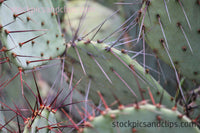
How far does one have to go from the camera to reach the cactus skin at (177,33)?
1.01m

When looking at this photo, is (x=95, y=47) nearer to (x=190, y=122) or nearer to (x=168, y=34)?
(x=168, y=34)

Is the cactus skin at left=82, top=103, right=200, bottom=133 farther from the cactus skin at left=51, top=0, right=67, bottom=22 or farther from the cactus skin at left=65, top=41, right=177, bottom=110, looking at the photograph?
the cactus skin at left=51, top=0, right=67, bottom=22

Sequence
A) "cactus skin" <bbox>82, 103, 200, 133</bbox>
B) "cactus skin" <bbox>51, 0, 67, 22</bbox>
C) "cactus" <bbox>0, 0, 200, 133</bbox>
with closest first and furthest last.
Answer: "cactus skin" <bbox>82, 103, 200, 133</bbox> → "cactus" <bbox>0, 0, 200, 133</bbox> → "cactus skin" <bbox>51, 0, 67, 22</bbox>

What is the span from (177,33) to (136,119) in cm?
52

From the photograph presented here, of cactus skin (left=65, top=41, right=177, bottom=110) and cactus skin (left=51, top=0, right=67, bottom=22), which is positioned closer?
cactus skin (left=65, top=41, right=177, bottom=110)

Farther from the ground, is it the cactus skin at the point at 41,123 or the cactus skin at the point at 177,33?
the cactus skin at the point at 177,33

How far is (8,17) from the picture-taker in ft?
3.45

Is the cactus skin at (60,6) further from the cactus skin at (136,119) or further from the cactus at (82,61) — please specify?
the cactus skin at (136,119)

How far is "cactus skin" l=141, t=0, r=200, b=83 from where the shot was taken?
1015 mm

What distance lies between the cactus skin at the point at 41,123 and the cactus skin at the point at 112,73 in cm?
27

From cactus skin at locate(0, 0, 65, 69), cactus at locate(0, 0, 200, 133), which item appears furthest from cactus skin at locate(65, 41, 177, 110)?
cactus skin at locate(0, 0, 65, 69)

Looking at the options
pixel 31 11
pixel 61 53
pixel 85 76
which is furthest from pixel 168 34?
pixel 31 11

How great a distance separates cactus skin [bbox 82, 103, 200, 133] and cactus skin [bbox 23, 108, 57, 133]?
284mm

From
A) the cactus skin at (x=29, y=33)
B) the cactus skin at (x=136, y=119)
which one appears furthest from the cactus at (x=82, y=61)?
the cactus skin at (x=136, y=119)
